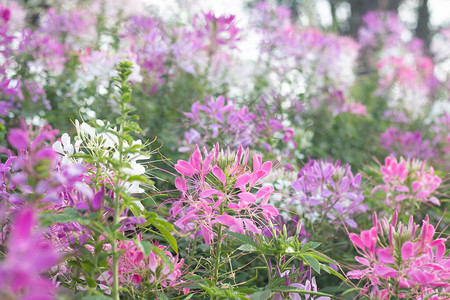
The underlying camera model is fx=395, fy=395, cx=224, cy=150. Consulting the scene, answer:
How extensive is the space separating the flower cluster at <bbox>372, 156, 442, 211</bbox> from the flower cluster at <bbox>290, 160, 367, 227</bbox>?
180 millimetres

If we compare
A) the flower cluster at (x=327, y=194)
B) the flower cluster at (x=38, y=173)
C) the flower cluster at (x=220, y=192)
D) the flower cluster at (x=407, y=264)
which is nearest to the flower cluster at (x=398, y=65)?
the flower cluster at (x=327, y=194)

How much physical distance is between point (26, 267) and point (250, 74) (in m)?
2.89

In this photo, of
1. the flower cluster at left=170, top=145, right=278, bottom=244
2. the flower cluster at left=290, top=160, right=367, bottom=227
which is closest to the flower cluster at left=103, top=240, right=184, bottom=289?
the flower cluster at left=170, top=145, right=278, bottom=244

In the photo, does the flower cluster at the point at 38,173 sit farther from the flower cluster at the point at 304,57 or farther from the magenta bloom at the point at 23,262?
the flower cluster at the point at 304,57

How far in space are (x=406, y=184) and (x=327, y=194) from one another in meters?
0.50

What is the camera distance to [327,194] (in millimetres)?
1506

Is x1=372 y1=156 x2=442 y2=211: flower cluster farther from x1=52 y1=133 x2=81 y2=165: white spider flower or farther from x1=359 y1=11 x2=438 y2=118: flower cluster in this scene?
x1=359 y1=11 x2=438 y2=118: flower cluster

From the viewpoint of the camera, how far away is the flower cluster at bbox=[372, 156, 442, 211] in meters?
1.66

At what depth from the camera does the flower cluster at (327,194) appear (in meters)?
1.53

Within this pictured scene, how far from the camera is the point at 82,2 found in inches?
145

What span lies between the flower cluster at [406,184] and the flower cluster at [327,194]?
180mm

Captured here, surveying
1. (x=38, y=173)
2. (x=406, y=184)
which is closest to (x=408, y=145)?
(x=406, y=184)

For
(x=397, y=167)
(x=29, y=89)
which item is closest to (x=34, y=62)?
(x=29, y=89)

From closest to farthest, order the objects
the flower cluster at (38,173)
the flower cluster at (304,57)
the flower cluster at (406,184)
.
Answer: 1. the flower cluster at (38,173)
2. the flower cluster at (406,184)
3. the flower cluster at (304,57)
